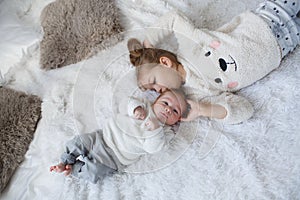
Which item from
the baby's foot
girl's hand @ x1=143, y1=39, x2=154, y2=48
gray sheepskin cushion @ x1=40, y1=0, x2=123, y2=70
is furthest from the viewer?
gray sheepskin cushion @ x1=40, y1=0, x2=123, y2=70

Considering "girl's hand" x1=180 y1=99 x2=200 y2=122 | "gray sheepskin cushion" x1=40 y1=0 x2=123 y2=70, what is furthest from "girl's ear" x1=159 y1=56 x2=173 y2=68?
Result: "gray sheepskin cushion" x1=40 y1=0 x2=123 y2=70

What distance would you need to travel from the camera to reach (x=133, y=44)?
1032 millimetres

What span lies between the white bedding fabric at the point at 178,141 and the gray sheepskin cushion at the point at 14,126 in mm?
20

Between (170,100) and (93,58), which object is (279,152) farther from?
(93,58)

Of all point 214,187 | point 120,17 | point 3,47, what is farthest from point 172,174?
point 3,47

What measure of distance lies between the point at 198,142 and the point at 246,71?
9.3 inches

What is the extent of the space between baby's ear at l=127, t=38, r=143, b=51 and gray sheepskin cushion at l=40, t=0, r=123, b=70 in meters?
0.08

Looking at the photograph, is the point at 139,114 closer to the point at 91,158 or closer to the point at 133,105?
the point at 133,105

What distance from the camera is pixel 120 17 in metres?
1.21

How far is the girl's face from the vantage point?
0.91 m

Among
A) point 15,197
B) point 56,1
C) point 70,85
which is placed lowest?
point 15,197

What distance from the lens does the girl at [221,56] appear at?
0.94 metres

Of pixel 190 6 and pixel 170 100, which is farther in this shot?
pixel 190 6

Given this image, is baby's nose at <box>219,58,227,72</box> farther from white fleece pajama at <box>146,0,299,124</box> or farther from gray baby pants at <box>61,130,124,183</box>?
gray baby pants at <box>61,130,124,183</box>
